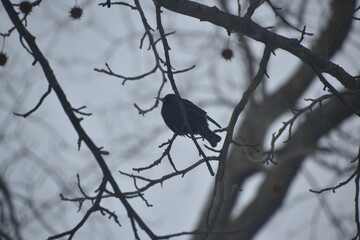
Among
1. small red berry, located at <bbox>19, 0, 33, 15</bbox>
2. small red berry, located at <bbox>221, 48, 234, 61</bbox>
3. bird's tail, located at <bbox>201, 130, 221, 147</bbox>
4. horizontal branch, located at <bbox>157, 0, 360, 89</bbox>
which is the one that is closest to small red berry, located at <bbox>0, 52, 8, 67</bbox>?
small red berry, located at <bbox>19, 0, 33, 15</bbox>

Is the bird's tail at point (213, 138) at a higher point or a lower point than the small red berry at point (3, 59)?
lower

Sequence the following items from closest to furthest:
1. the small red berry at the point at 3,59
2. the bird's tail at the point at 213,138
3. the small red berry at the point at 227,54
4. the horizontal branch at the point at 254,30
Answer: the horizontal branch at the point at 254,30
the small red berry at the point at 3,59
the small red berry at the point at 227,54
the bird's tail at the point at 213,138

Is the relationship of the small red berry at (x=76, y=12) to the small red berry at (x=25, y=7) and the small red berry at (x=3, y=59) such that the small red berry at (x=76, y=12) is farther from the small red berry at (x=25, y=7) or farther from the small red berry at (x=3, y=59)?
the small red berry at (x=3, y=59)

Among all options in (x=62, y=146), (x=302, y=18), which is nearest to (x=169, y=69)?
(x=62, y=146)

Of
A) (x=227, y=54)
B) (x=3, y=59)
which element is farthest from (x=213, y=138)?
(x=3, y=59)

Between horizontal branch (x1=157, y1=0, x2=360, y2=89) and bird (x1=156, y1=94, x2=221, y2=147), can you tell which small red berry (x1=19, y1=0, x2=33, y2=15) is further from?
bird (x1=156, y1=94, x2=221, y2=147)

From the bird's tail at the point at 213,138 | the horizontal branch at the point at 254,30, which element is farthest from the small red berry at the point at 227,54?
the bird's tail at the point at 213,138

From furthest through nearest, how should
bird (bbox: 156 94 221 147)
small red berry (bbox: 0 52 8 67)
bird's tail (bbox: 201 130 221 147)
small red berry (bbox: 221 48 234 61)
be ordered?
1. bird's tail (bbox: 201 130 221 147)
2. bird (bbox: 156 94 221 147)
3. small red berry (bbox: 221 48 234 61)
4. small red berry (bbox: 0 52 8 67)

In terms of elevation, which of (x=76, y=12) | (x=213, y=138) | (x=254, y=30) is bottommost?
(x=254, y=30)

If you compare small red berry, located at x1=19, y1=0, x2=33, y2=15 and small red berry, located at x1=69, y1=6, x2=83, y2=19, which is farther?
small red berry, located at x1=69, y1=6, x2=83, y2=19

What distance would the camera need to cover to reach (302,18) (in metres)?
6.34

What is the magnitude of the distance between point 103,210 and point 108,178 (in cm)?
17

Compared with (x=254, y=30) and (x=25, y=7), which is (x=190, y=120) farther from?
(x=25, y=7)

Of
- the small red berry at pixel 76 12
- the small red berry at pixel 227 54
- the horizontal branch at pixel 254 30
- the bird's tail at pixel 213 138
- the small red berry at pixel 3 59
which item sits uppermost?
the small red berry at pixel 76 12
